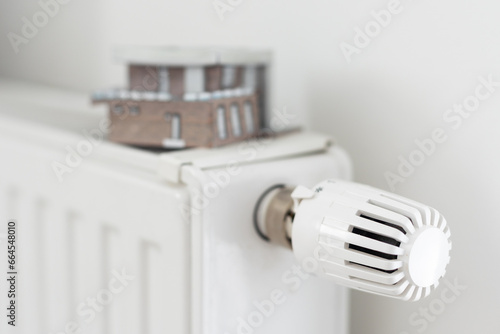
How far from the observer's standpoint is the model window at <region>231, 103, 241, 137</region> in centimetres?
50

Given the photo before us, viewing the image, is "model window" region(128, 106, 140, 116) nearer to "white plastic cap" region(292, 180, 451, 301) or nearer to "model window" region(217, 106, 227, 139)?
"model window" region(217, 106, 227, 139)

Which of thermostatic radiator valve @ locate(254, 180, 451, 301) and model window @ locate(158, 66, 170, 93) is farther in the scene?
model window @ locate(158, 66, 170, 93)

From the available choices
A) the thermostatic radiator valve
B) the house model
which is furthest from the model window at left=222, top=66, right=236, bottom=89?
the thermostatic radiator valve

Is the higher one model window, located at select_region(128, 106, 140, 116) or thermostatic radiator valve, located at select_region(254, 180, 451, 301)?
model window, located at select_region(128, 106, 140, 116)

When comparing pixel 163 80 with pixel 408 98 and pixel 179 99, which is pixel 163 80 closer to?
pixel 179 99

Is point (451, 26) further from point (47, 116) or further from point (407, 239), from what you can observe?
point (47, 116)

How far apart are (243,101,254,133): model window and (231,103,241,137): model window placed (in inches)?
0.4

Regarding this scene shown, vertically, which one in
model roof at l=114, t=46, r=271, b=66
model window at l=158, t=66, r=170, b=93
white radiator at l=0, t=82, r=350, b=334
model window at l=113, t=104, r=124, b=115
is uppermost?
model roof at l=114, t=46, r=271, b=66

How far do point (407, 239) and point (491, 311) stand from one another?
15cm

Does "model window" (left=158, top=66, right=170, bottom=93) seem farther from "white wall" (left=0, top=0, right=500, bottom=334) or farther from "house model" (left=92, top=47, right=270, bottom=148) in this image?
"white wall" (left=0, top=0, right=500, bottom=334)

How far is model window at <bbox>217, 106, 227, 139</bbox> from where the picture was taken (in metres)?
0.48

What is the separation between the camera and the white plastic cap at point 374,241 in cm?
36

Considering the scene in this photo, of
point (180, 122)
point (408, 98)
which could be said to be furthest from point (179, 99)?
point (408, 98)

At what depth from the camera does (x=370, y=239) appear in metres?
0.36
